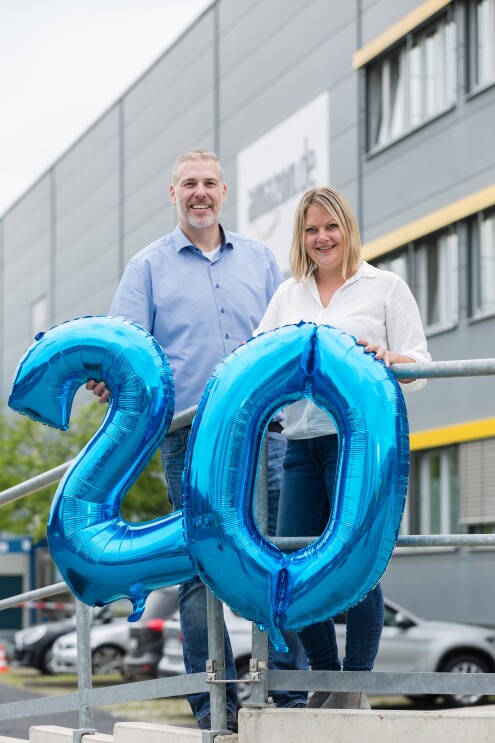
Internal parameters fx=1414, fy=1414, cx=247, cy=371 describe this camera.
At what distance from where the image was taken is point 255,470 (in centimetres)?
407

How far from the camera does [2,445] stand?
42.7 m

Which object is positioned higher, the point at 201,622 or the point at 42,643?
the point at 201,622

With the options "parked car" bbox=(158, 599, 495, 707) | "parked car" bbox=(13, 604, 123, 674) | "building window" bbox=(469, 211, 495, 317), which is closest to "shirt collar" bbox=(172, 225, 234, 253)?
"parked car" bbox=(158, 599, 495, 707)

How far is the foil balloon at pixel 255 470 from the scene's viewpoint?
3852 mm

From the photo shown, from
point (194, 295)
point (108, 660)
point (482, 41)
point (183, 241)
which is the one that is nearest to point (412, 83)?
point (482, 41)

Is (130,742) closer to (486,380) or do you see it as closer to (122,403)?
(122,403)

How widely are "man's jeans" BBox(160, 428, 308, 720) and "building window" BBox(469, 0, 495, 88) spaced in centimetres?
1950

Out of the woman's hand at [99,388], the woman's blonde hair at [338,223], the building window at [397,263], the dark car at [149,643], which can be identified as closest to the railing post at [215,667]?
the woman's hand at [99,388]

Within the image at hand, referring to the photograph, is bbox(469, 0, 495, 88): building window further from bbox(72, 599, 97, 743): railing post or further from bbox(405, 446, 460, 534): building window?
bbox(72, 599, 97, 743): railing post

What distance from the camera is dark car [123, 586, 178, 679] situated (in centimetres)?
1878

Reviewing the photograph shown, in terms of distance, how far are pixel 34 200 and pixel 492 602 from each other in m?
35.7

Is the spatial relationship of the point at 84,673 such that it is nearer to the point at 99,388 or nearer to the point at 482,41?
the point at 99,388

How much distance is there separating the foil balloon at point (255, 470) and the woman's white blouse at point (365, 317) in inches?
11.6

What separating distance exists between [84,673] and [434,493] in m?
20.5
